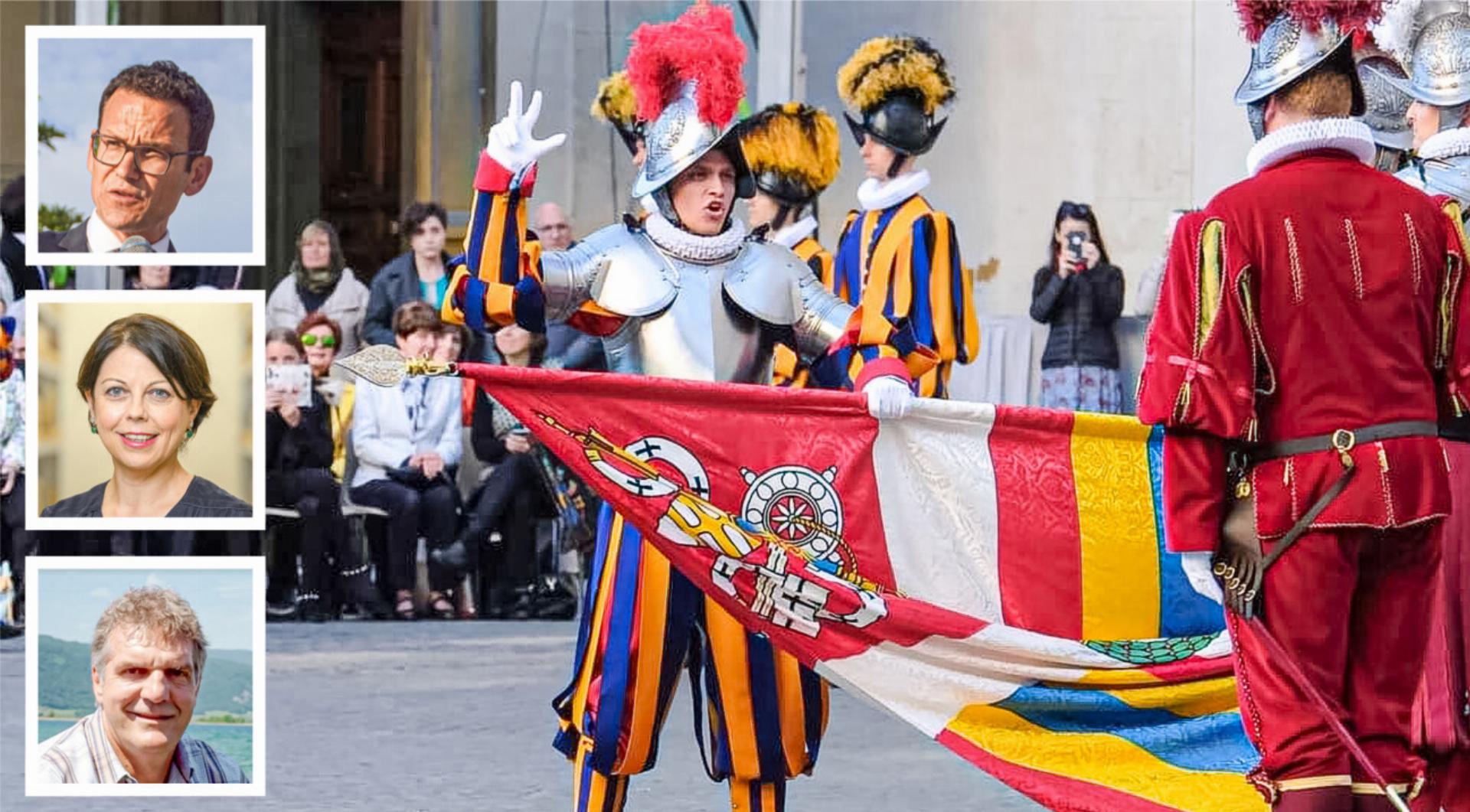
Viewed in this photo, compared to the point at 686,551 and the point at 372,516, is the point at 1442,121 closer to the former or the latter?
the point at 686,551

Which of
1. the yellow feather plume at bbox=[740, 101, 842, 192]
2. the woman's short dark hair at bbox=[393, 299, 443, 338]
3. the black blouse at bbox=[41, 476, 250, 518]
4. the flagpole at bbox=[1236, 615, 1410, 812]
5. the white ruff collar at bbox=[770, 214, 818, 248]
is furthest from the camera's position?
the woman's short dark hair at bbox=[393, 299, 443, 338]

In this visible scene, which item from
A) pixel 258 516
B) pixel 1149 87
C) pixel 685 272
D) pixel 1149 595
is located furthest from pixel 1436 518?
pixel 1149 87

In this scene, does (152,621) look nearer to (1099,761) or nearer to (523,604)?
(1099,761)

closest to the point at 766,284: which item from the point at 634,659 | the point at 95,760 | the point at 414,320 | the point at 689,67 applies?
the point at 689,67

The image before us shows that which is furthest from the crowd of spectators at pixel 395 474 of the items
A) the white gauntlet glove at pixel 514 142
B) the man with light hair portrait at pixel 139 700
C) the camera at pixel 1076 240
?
the white gauntlet glove at pixel 514 142

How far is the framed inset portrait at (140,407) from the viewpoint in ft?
19.7

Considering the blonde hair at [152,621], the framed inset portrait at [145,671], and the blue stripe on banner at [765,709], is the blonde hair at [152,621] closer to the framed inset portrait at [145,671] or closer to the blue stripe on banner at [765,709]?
the framed inset portrait at [145,671]

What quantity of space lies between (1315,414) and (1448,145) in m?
1.74

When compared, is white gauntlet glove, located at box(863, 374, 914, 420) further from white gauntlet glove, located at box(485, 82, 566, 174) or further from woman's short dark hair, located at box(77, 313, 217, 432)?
woman's short dark hair, located at box(77, 313, 217, 432)

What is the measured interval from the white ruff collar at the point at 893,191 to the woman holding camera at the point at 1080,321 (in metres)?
2.11

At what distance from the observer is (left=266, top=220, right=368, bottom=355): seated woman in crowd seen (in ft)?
36.0

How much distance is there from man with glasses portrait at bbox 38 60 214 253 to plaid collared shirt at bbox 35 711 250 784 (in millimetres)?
1145

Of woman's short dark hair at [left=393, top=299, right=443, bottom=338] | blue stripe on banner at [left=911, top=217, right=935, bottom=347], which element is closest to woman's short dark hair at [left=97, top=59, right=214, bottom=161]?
blue stripe on banner at [left=911, top=217, right=935, bottom=347]

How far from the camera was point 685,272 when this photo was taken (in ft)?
18.5
